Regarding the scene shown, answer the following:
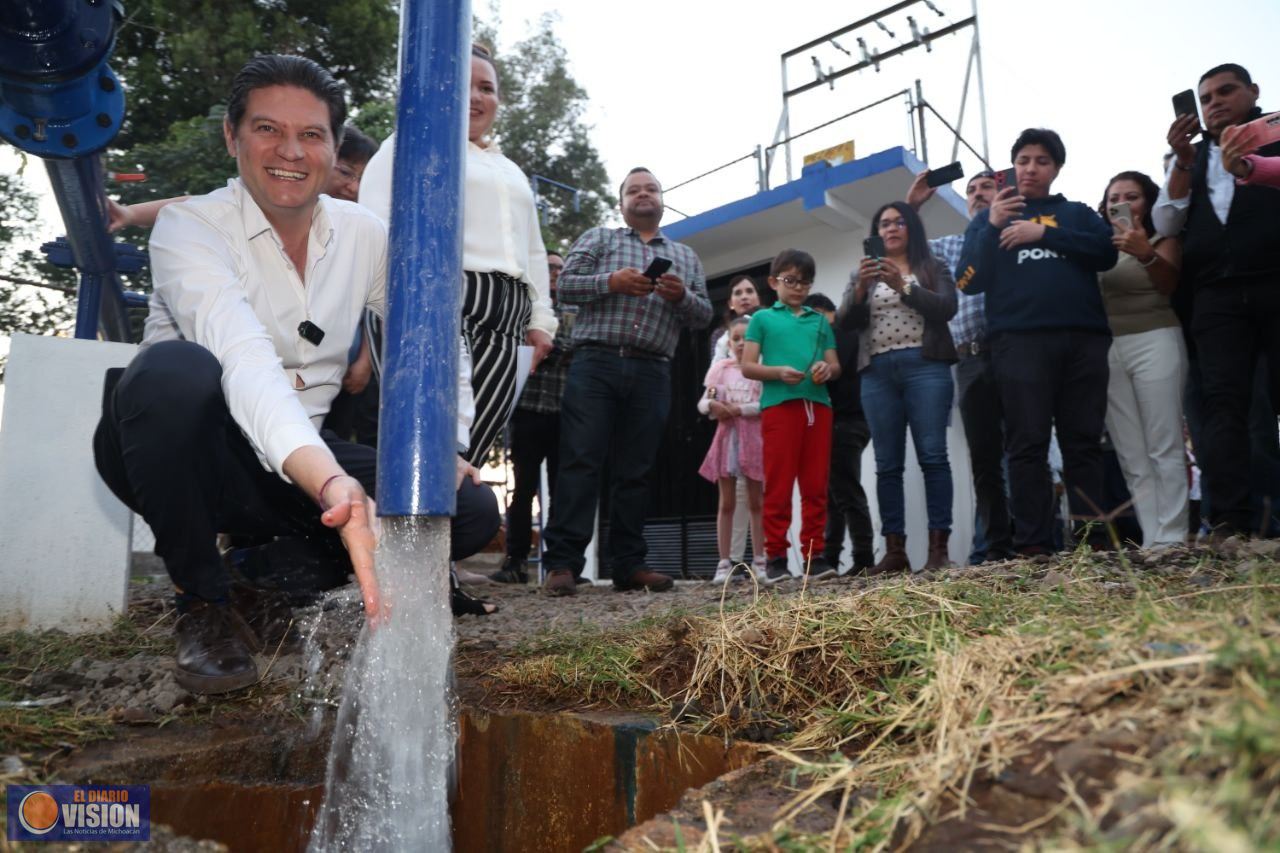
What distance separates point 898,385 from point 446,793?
3273 millimetres

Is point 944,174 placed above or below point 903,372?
above

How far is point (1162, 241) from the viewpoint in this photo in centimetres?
392

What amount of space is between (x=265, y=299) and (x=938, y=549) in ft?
10.1

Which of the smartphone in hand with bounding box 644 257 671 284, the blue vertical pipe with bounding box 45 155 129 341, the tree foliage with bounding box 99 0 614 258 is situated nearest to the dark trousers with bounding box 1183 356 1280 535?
the smartphone in hand with bounding box 644 257 671 284

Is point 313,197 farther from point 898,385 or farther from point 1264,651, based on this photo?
point 898,385

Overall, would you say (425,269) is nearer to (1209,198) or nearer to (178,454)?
(178,454)

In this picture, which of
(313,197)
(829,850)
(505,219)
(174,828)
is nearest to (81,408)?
(313,197)

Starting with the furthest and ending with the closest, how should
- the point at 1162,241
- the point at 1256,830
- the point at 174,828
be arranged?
the point at 1162,241
the point at 174,828
the point at 1256,830

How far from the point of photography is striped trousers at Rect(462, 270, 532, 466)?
134 inches

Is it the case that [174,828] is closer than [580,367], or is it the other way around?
[174,828]

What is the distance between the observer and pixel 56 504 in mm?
3021

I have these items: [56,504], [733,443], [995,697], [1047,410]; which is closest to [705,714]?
[995,697]

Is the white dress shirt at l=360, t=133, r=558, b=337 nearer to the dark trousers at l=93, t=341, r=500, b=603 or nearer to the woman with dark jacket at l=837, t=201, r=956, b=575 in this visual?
the dark trousers at l=93, t=341, r=500, b=603

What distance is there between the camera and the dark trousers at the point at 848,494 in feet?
16.5
